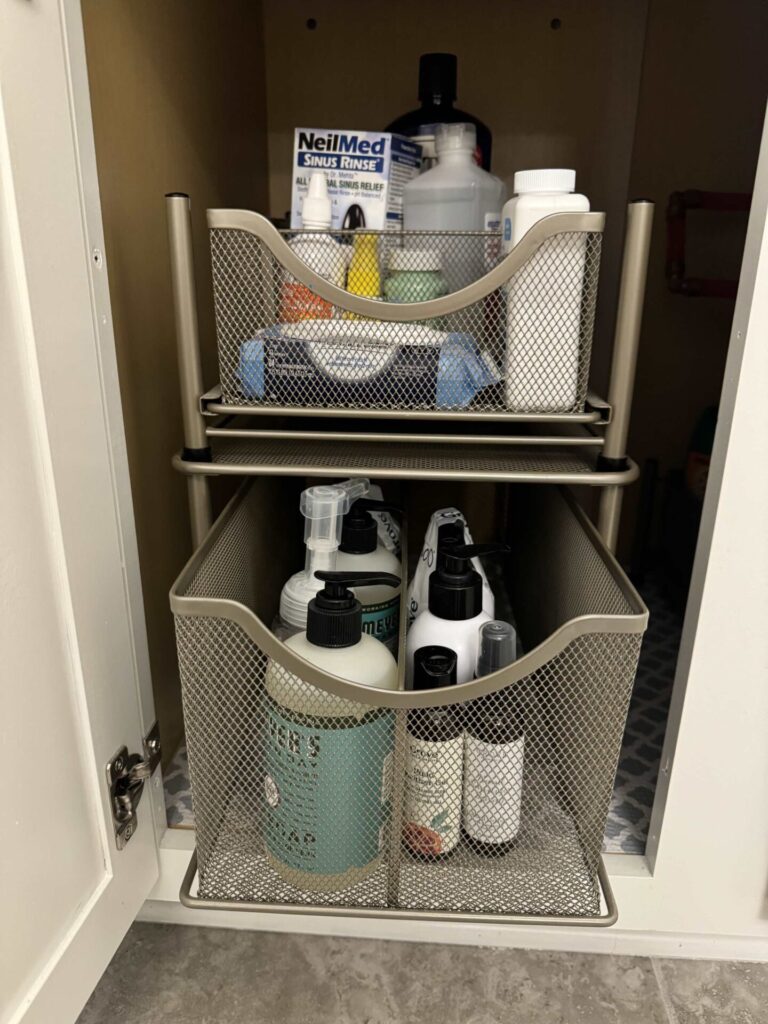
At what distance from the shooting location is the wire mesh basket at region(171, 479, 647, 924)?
474mm

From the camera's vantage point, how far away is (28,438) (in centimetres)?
39

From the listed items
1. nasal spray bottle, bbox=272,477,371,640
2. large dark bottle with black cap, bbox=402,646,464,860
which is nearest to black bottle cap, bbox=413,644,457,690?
large dark bottle with black cap, bbox=402,646,464,860

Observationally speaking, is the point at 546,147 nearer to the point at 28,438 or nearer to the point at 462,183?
the point at 462,183

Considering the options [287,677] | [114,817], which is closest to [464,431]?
[287,677]

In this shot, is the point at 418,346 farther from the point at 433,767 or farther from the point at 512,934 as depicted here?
the point at 512,934

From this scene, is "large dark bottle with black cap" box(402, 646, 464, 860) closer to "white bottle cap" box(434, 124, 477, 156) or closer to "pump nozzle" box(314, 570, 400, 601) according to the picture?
"pump nozzle" box(314, 570, 400, 601)

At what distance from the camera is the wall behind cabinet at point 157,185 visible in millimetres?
535

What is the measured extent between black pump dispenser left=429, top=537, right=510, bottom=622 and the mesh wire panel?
0.33 feet

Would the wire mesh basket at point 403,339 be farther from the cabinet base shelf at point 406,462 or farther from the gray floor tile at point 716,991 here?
the gray floor tile at point 716,991

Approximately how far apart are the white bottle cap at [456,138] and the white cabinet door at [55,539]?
294 millimetres

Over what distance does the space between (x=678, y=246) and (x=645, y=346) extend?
0.13 meters

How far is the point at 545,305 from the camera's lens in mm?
503

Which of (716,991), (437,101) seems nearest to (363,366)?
(437,101)

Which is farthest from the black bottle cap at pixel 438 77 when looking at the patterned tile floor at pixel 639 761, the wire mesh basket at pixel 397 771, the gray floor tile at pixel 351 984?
the gray floor tile at pixel 351 984
